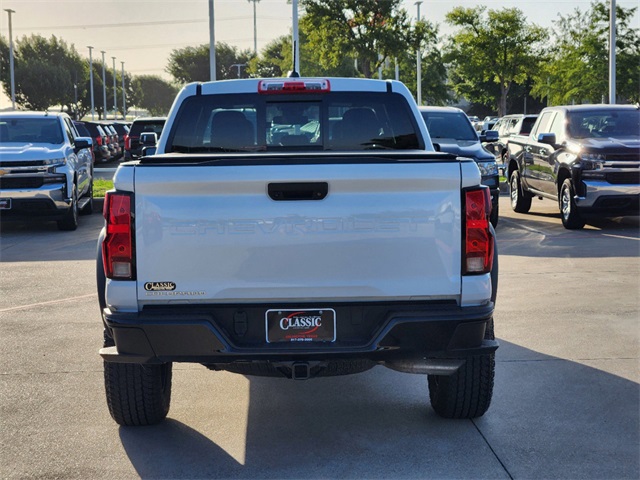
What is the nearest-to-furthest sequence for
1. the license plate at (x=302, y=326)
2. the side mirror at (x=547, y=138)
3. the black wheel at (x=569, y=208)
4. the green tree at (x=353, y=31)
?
the license plate at (x=302, y=326)
the black wheel at (x=569, y=208)
the side mirror at (x=547, y=138)
the green tree at (x=353, y=31)

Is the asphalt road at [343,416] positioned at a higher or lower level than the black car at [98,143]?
lower

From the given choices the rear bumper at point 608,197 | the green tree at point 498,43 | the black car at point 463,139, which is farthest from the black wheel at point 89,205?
the green tree at point 498,43

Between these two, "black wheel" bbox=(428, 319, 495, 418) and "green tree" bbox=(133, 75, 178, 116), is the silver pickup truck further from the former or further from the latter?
"green tree" bbox=(133, 75, 178, 116)

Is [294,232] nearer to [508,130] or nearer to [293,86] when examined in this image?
[293,86]

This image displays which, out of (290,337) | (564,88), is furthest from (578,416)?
(564,88)

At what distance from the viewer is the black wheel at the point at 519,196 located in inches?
683

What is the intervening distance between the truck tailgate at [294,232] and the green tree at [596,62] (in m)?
46.5

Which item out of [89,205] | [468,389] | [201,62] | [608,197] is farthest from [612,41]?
[201,62]

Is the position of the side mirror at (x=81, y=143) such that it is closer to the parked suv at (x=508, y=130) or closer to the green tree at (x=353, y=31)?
the parked suv at (x=508, y=130)

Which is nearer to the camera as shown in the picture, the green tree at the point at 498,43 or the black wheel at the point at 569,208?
the black wheel at the point at 569,208

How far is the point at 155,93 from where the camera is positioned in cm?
15588

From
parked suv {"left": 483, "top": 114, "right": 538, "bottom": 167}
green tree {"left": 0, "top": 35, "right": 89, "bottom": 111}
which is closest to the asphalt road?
parked suv {"left": 483, "top": 114, "right": 538, "bottom": 167}

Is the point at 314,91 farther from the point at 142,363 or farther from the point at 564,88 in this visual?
the point at 564,88

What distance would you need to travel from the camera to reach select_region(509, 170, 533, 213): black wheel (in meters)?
17.4
